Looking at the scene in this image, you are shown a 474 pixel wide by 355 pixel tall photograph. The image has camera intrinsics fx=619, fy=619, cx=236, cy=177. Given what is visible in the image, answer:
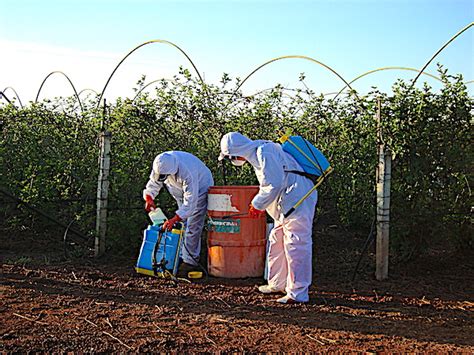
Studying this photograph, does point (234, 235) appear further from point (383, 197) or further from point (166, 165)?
point (383, 197)

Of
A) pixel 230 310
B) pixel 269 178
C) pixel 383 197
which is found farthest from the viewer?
pixel 383 197

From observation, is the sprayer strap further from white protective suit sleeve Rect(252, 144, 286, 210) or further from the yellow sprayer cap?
the yellow sprayer cap

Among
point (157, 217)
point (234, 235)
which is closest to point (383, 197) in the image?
point (234, 235)

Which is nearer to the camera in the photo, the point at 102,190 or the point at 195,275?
the point at 195,275

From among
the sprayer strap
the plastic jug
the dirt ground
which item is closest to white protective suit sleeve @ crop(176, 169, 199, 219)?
the plastic jug

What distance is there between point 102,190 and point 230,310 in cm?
268

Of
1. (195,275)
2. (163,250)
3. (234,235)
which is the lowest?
(195,275)

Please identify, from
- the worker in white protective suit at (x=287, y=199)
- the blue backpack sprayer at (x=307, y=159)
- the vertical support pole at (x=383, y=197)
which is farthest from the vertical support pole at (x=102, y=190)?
the vertical support pole at (x=383, y=197)

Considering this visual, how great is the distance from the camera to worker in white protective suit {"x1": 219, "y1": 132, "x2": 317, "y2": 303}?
5254 millimetres

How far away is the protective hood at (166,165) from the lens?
6.17 m

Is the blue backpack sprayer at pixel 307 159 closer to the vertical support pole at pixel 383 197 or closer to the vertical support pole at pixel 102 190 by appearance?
the vertical support pole at pixel 383 197

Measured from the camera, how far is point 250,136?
7.17m

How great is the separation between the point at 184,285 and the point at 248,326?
4.81 feet

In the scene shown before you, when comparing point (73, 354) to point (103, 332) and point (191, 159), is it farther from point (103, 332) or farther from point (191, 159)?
point (191, 159)
